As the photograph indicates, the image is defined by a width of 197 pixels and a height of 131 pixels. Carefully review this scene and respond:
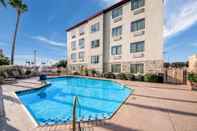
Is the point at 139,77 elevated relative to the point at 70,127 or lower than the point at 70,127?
elevated

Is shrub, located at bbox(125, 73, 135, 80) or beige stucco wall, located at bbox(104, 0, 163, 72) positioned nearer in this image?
beige stucco wall, located at bbox(104, 0, 163, 72)

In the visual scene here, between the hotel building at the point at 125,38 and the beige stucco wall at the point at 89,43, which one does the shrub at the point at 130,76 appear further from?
the beige stucco wall at the point at 89,43

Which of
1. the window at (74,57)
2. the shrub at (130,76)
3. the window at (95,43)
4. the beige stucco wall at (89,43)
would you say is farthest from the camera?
the window at (74,57)

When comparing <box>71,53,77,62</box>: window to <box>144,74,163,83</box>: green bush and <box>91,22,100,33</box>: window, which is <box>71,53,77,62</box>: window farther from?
<box>144,74,163,83</box>: green bush

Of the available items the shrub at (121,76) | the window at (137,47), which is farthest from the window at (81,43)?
the shrub at (121,76)

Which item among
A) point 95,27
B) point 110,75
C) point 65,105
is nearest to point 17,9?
point 95,27

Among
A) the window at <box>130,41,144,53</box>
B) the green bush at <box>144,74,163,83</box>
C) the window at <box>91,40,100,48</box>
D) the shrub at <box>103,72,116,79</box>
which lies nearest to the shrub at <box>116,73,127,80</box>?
the shrub at <box>103,72,116,79</box>

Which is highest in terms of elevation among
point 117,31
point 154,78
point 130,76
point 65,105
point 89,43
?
point 117,31

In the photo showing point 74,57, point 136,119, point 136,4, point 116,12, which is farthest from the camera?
point 74,57

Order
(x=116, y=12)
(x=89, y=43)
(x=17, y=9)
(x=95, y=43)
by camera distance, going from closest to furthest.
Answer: (x=116, y=12)
(x=17, y=9)
(x=95, y=43)
(x=89, y=43)

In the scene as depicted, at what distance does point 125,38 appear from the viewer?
23562 millimetres

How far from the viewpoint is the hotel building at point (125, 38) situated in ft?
64.8

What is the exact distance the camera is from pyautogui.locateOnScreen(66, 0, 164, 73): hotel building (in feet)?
64.8

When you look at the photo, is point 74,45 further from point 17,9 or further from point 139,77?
point 139,77
